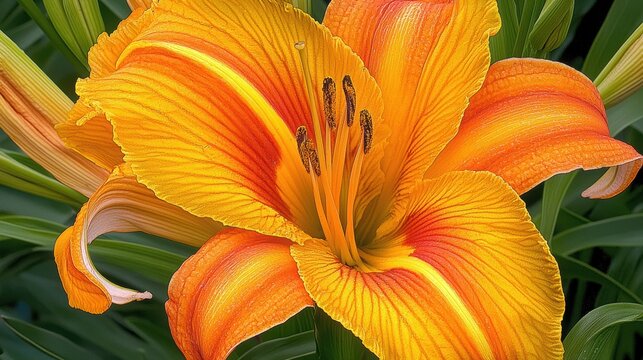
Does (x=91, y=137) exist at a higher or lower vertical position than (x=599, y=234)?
higher

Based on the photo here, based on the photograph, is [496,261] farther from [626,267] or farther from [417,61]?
[626,267]

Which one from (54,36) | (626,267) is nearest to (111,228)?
(54,36)

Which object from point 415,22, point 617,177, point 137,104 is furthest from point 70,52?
point 617,177

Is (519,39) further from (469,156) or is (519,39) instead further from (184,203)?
(184,203)

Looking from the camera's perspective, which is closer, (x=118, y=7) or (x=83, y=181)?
(x=83, y=181)

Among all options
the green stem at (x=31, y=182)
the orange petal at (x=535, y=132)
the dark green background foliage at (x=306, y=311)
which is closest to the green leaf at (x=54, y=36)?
the dark green background foliage at (x=306, y=311)

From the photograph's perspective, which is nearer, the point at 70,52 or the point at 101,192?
the point at 101,192
